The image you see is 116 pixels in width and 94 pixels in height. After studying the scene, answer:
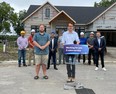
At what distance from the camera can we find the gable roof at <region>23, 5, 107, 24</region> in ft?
148

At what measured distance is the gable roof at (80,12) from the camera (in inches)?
1775

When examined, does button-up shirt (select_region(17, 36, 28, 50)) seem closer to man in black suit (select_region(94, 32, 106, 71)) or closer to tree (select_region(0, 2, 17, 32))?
man in black suit (select_region(94, 32, 106, 71))

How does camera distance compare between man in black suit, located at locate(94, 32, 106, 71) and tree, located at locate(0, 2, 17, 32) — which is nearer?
man in black suit, located at locate(94, 32, 106, 71)

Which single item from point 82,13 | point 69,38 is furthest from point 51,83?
point 82,13

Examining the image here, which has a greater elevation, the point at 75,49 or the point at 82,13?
the point at 82,13

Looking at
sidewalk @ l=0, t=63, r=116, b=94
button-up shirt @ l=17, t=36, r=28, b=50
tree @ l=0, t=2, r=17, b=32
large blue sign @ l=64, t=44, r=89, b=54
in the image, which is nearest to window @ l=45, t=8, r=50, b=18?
button-up shirt @ l=17, t=36, r=28, b=50

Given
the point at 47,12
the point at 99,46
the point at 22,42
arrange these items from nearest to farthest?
the point at 99,46, the point at 22,42, the point at 47,12

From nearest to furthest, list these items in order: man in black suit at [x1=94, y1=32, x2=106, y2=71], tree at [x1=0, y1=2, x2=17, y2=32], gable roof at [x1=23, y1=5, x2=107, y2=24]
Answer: man in black suit at [x1=94, y1=32, x2=106, y2=71] < gable roof at [x1=23, y1=5, x2=107, y2=24] < tree at [x1=0, y1=2, x2=17, y2=32]

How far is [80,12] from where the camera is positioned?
158 ft

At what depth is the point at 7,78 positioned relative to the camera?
504 inches

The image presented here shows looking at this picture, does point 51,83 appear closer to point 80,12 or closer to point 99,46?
point 99,46

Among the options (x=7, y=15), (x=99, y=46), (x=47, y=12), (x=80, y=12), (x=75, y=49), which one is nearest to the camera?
(x=75, y=49)

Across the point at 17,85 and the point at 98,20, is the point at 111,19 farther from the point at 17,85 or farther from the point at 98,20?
the point at 17,85

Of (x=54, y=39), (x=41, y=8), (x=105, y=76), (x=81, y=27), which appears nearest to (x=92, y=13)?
(x=81, y=27)
